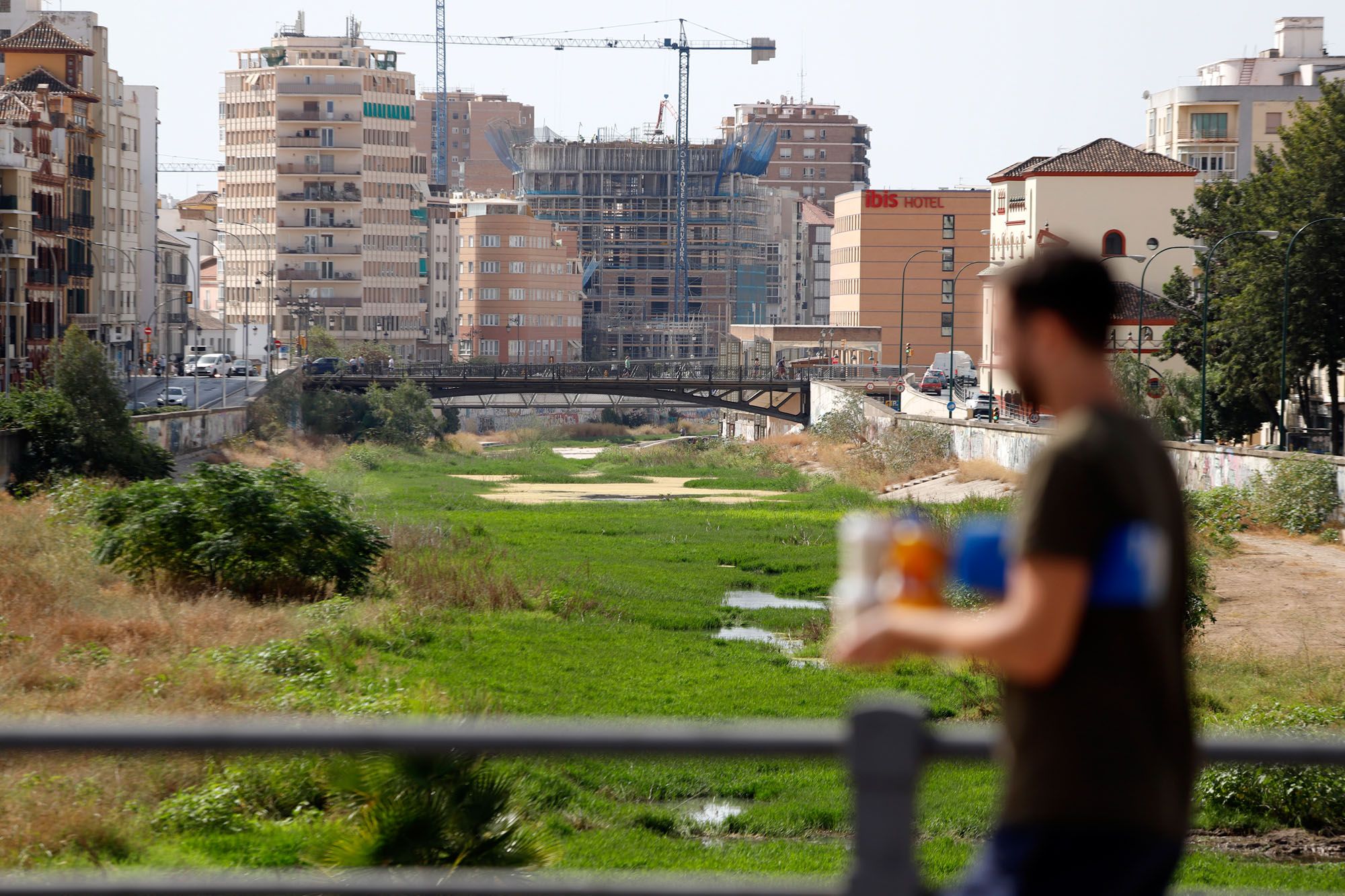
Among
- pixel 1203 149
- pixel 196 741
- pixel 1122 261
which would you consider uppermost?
pixel 1203 149

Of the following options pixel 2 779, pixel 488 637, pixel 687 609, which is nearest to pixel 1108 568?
pixel 2 779

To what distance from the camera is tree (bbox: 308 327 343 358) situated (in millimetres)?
129000

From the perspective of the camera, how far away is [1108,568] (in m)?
3.53

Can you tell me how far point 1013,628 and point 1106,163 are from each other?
103919 mm

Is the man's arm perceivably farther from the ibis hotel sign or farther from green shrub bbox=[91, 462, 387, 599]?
the ibis hotel sign

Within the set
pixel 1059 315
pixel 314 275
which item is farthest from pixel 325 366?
pixel 1059 315

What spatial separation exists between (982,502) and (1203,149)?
68528 millimetres

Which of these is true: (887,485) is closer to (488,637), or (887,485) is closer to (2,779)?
(488,637)

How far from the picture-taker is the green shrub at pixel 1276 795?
20.8 meters

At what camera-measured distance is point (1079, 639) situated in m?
3.61

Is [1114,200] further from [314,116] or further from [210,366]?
[314,116]

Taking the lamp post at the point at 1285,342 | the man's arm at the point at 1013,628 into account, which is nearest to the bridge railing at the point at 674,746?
the man's arm at the point at 1013,628

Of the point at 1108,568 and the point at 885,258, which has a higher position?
the point at 885,258

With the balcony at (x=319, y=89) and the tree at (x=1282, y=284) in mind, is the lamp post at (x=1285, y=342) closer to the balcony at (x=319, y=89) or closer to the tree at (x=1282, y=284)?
the tree at (x=1282, y=284)
